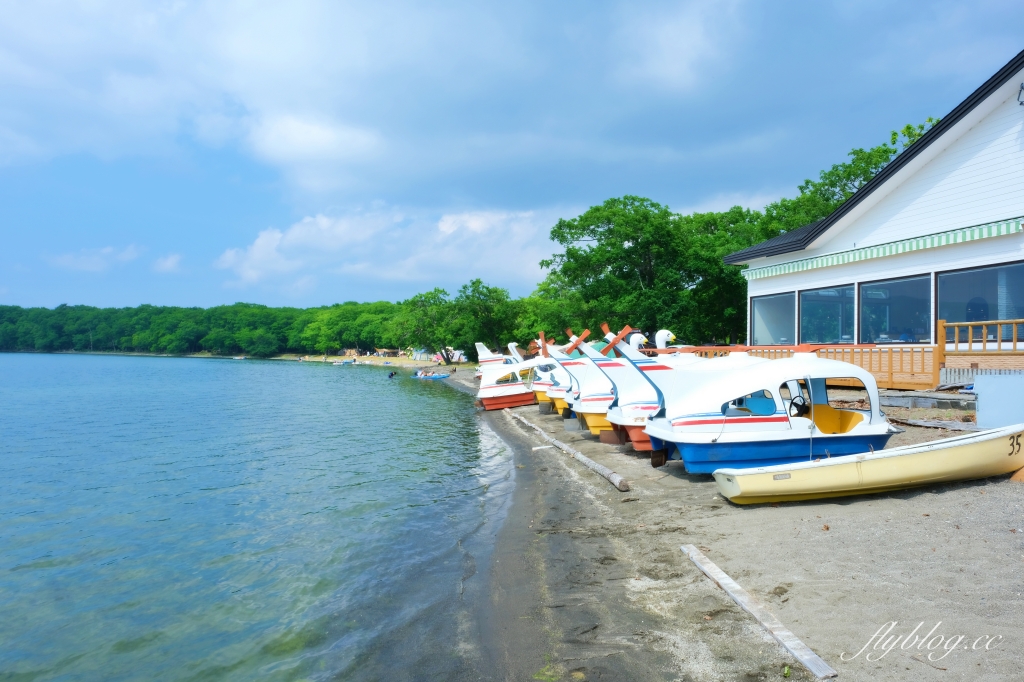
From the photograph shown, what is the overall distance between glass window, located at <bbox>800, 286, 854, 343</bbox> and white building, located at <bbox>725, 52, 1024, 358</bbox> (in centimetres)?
3

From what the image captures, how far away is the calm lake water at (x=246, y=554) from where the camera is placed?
723 cm

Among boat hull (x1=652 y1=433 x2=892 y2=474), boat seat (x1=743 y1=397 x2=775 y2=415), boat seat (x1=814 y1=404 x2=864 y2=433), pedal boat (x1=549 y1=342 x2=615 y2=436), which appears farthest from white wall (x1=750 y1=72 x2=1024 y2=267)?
boat seat (x1=743 y1=397 x2=775 y2=415)

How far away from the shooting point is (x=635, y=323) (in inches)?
1398

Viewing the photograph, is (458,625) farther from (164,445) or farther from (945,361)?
(164,445)

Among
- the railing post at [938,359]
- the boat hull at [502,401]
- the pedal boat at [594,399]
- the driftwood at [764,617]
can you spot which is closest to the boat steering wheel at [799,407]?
the railing post at [938,359]

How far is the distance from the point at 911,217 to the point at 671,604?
1661 cm

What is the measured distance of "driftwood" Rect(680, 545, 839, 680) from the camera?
16.1 ft

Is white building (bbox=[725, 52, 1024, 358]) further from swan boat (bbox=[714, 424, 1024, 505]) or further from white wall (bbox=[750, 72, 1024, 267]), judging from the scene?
swan boat (bbox=[714, 424, 1024, 505])

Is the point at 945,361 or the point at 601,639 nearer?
the point at 601,639

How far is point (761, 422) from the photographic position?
11.4 m

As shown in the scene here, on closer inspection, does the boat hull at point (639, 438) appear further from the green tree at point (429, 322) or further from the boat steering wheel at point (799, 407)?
the green tree at point (429, 322)

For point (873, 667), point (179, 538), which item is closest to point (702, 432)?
point (873, 667)

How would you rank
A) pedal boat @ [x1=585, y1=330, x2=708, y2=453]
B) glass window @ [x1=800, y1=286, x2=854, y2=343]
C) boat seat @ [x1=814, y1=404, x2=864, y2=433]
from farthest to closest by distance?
glass window @ [x1=800, y1=286, x2=854, y2=343] < pedal boat @ [x1=585, y1=330, x2=708, y2=453] < boat seat @ [x1=814, y1=404, x2=864, y2=433]

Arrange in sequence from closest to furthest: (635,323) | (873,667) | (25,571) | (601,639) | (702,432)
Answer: (873,667) < (601,639) < (25,571) < (702,432) < (635,323)
